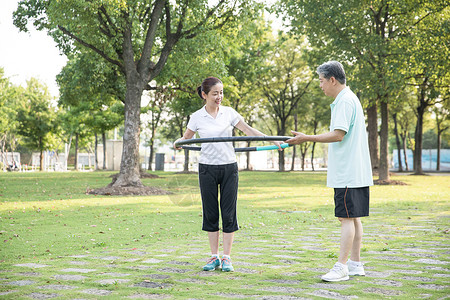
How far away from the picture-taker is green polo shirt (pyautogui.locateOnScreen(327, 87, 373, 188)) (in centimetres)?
493

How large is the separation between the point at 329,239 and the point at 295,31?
21.3m

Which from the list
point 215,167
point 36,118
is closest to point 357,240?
point 215,167

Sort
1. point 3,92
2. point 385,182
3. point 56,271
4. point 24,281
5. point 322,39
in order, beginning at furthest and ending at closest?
point 3,92 < point 322,39 < point 385,182 < point 56,271 < point 24,281

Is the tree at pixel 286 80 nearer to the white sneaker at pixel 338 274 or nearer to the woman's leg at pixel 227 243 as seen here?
the woman's leg at pixel 227 243

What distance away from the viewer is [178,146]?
6.01 meters

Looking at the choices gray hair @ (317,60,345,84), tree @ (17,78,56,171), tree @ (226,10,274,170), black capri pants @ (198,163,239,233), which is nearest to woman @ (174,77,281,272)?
black capri pants @ (198,163,239,233)

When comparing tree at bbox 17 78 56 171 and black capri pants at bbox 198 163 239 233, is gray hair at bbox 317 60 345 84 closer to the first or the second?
black capri pants at bbox 198 163 239 233

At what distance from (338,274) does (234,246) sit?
2552 millimetres

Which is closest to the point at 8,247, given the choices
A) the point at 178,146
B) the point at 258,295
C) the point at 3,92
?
the point at 178,146

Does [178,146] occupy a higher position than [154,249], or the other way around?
[178,146]

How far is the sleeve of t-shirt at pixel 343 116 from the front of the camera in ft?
16.1

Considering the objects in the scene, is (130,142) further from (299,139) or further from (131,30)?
(299,139)

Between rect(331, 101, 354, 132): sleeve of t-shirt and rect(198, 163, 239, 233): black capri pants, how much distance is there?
4.47 ft

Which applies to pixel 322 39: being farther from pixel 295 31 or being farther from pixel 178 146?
pixel 178 146
